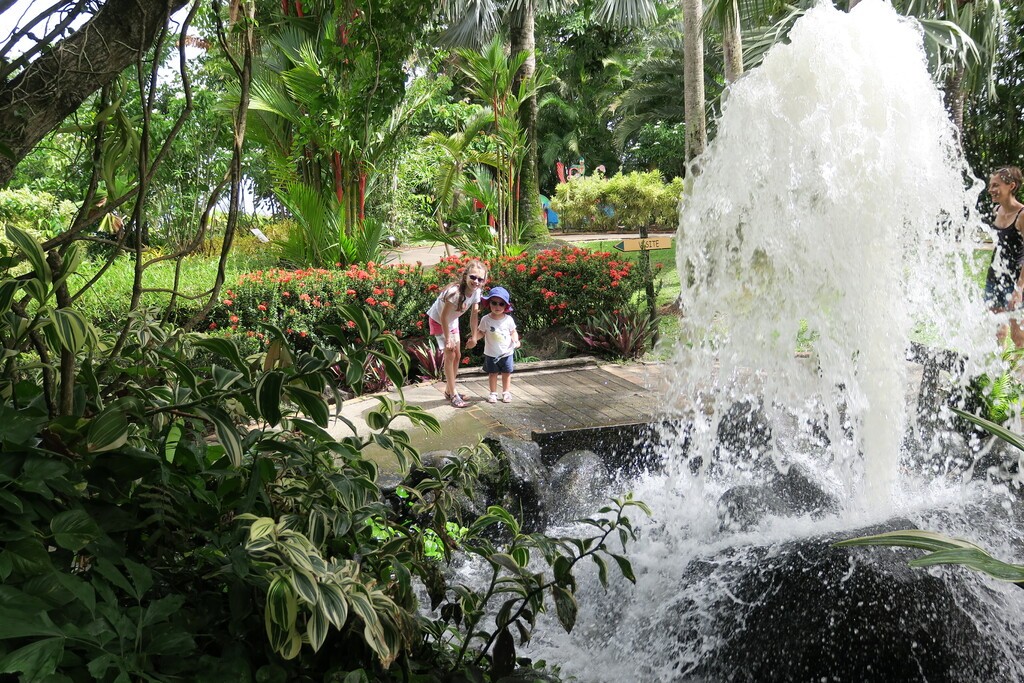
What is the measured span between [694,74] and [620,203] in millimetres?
12197

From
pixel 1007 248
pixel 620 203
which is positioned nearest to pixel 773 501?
pixel 1007 248

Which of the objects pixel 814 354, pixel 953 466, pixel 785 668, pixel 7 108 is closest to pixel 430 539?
pixel 785 668

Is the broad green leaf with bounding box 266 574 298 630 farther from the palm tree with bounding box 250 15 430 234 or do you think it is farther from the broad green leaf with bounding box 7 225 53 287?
the palm tree with bounding box 250 15 430 234

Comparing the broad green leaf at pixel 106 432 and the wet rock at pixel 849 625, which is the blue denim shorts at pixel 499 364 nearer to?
the wet rock at pixel 849 625

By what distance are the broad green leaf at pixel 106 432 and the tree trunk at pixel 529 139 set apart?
1238 cm

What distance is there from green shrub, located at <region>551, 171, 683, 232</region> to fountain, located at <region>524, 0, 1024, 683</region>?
15477 millimetres

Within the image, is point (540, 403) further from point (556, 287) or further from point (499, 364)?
point (556, 287)

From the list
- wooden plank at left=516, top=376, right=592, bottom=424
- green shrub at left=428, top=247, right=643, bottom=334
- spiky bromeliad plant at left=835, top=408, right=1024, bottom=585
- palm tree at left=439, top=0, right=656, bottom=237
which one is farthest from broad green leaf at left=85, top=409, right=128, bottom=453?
palm tree at left=439, top=0, right=656, bottom=237

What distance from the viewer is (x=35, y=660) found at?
1.14 meters

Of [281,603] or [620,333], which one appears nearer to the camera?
[281,603]

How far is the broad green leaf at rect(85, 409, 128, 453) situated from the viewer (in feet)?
4.56

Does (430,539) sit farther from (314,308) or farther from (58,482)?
(314,308)

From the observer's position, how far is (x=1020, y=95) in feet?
48.1

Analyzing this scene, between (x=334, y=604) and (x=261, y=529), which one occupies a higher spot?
(x=261, y=529)
